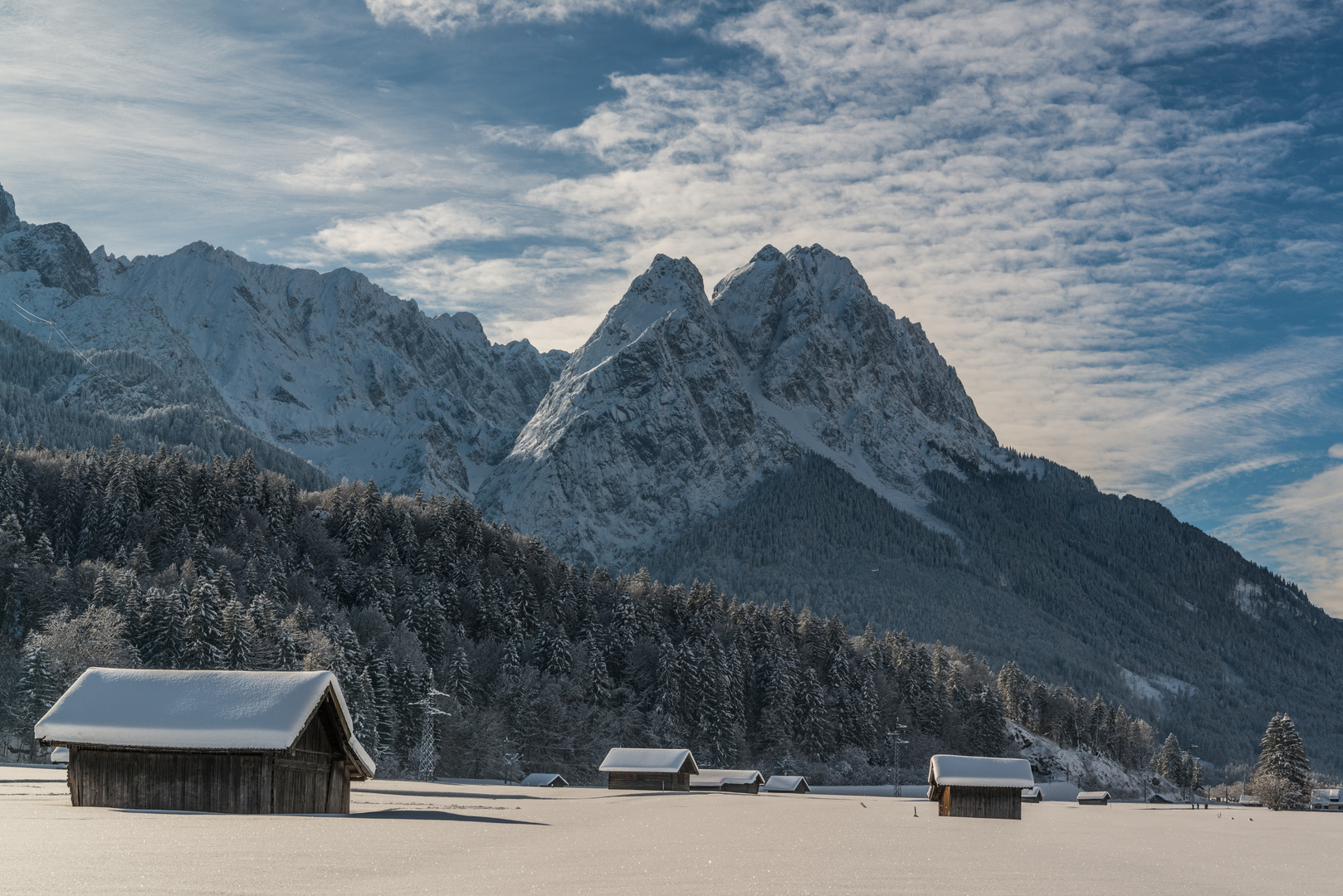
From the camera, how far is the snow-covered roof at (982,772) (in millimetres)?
73625

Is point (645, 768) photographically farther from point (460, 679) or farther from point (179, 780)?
point (179, 780)

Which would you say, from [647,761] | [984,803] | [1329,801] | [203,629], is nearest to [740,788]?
[647,761]

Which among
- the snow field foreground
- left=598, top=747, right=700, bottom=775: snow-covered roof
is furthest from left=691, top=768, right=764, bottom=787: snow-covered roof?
the snow field foreground

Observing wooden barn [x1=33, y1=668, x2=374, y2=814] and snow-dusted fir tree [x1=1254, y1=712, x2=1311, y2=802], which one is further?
snow-dusted fir tree [x1=1254, y1=712, x2=1311, y2=802]

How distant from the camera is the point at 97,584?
95.4 metres

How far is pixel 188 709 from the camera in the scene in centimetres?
3741

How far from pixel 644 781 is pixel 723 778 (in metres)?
11.7

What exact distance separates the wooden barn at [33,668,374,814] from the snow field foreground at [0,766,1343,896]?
168 centimetres

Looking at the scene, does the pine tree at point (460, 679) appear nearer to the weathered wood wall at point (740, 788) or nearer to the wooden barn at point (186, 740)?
the weathered wood wall at point (740, 788)

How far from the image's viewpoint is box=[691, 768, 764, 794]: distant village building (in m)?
100

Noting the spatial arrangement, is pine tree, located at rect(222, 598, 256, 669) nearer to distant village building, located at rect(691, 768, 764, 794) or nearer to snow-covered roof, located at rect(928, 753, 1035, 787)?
distant village building, located at rect(691, 768, 764, 794)

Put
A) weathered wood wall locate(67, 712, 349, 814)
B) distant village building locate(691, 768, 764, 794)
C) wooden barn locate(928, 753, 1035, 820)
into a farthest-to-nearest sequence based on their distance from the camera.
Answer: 1. distant village building locate(691, 768, 764, 794)
2. wooden barn locate(928, 753, 1035, 820)
3. weathered wood wall locate(67, 712, 349, 814)

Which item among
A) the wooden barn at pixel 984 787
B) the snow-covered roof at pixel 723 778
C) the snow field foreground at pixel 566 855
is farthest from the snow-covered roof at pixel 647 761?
the snow field foreground at pixel 566 855

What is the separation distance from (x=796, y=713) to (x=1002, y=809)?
226 feet
